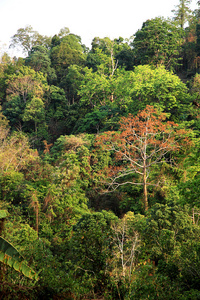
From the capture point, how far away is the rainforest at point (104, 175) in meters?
6.03

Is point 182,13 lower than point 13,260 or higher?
higher

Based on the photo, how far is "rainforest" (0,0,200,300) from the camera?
6.03 metres

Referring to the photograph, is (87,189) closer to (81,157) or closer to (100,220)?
(81,157)

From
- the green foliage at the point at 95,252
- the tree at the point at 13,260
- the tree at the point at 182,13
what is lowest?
the green foliage at the point at 95,252

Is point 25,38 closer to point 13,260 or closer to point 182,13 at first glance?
point 182,13

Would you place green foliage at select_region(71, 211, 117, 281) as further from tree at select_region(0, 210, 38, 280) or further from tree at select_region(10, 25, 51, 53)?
tree at select_region(10, 25, 51, 53)

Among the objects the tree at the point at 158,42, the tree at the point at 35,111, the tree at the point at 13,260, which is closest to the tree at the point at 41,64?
the tree at the point at 35,111

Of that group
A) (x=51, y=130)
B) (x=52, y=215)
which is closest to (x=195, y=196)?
(x=52, y=215)

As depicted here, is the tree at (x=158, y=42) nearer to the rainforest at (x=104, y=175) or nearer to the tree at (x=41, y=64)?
the rainforest at (x=104, y=175)

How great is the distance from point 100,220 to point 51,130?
1927 cm

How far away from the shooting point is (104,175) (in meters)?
17.0

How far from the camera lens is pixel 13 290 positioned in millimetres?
4723

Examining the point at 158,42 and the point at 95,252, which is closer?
the point at 95,252

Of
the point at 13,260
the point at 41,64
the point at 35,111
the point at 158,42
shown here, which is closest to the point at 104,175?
the point at 13,260
